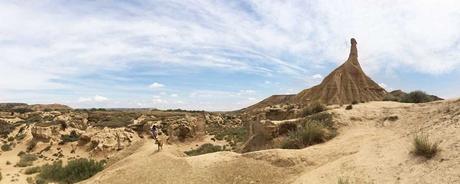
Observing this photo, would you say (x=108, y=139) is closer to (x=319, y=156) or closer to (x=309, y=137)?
(x=309, y=137)

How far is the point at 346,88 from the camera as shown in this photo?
44.9 m

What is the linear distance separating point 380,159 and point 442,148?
1.70 m

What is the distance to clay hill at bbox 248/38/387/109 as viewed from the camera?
43500 millimetres

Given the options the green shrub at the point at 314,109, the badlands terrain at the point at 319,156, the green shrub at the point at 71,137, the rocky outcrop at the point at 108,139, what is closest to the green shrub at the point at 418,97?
the badlands terrain at the point at 319,156

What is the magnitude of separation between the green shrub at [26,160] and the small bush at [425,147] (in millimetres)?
27119

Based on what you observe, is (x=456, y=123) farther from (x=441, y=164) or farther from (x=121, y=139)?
(x=121, y=139)

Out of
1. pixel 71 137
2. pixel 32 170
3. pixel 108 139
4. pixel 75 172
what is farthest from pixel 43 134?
pixel 75 172

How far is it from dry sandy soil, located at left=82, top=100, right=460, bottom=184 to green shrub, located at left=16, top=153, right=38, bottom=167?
52.9 ft

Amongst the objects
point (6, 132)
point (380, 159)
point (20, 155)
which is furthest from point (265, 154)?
point (6, 132)

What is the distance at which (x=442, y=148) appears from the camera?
11.8 m

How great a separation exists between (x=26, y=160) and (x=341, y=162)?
2639cm

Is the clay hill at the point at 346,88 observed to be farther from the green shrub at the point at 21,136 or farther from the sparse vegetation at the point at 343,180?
the sparse vegetation at the point at 343,180

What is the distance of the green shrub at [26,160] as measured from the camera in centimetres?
3127

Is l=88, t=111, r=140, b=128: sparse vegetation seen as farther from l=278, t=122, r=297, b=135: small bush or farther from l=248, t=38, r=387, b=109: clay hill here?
l=278, t=122, r=297, b=135: small bush
